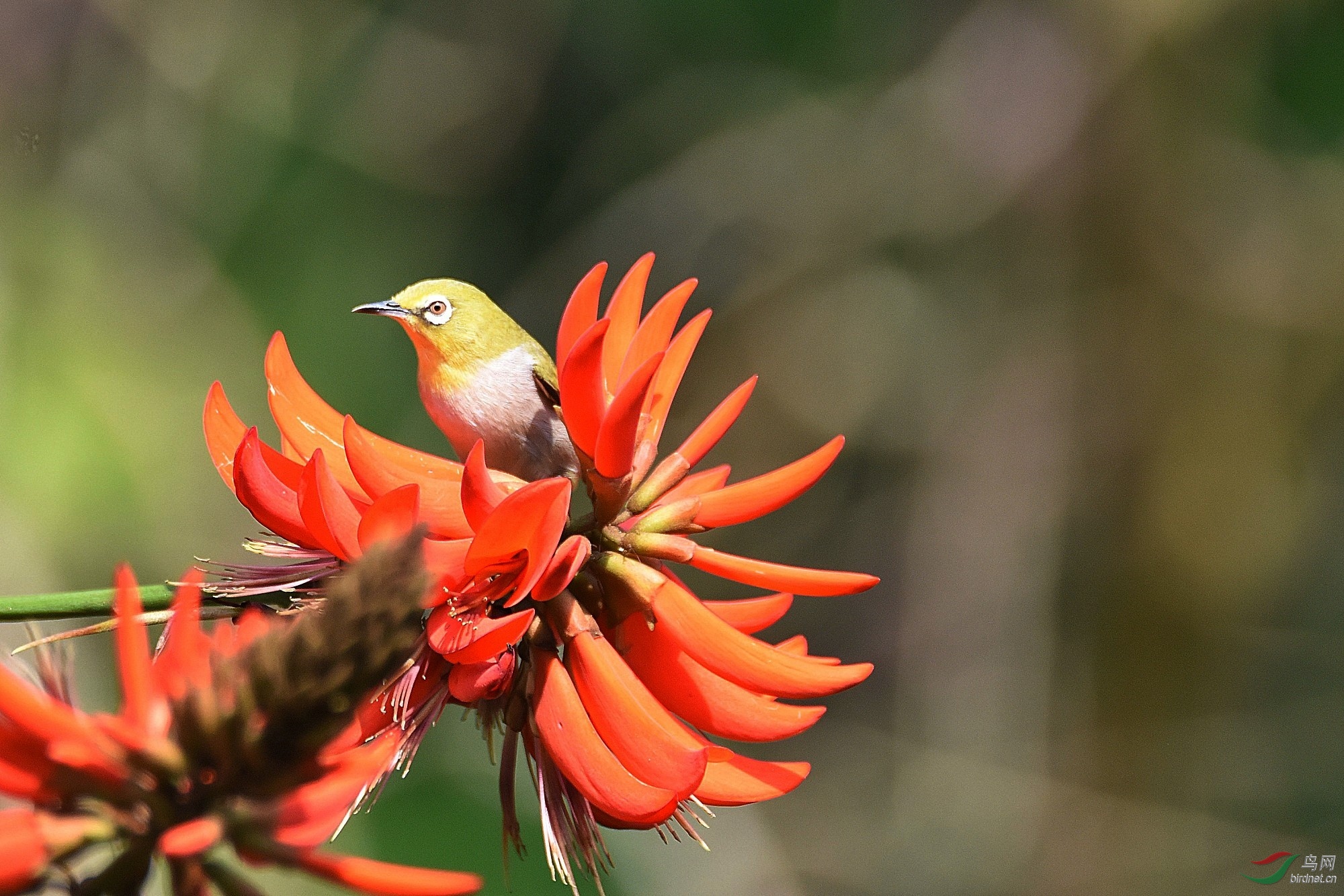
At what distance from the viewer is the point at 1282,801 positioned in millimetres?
3830

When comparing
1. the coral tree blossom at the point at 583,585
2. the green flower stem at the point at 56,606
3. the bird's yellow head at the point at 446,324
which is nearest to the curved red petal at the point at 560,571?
the coral tree blossom at the point at 583,585

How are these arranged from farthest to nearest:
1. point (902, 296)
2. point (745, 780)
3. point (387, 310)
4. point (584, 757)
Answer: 1. point (902, 296)
2. point (387, 310)
3. point (745, 780)
4. point (584, 757)

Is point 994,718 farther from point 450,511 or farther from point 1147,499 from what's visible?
point 450,511

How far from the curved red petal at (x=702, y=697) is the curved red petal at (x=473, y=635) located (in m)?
0.14

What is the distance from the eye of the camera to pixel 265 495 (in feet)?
2.93

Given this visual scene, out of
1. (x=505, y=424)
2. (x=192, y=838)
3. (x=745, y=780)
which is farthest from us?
(x=505, y=424)

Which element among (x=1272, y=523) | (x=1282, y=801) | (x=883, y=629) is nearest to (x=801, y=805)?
(x=883, y=629)

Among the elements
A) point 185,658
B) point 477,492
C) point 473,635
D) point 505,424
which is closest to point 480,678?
point 473,635

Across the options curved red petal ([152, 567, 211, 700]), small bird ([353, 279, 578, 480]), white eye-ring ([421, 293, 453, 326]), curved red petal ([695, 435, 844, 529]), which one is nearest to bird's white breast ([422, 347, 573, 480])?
small bird ([353, 279, 578, 480])

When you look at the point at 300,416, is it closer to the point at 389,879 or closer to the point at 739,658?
the point at 739,658

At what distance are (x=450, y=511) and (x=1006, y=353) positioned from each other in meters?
3.69

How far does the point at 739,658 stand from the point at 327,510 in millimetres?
366

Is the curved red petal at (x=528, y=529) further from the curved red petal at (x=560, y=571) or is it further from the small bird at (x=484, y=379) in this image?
the small bird at (x=484, y=379)

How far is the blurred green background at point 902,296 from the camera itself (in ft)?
12.1
